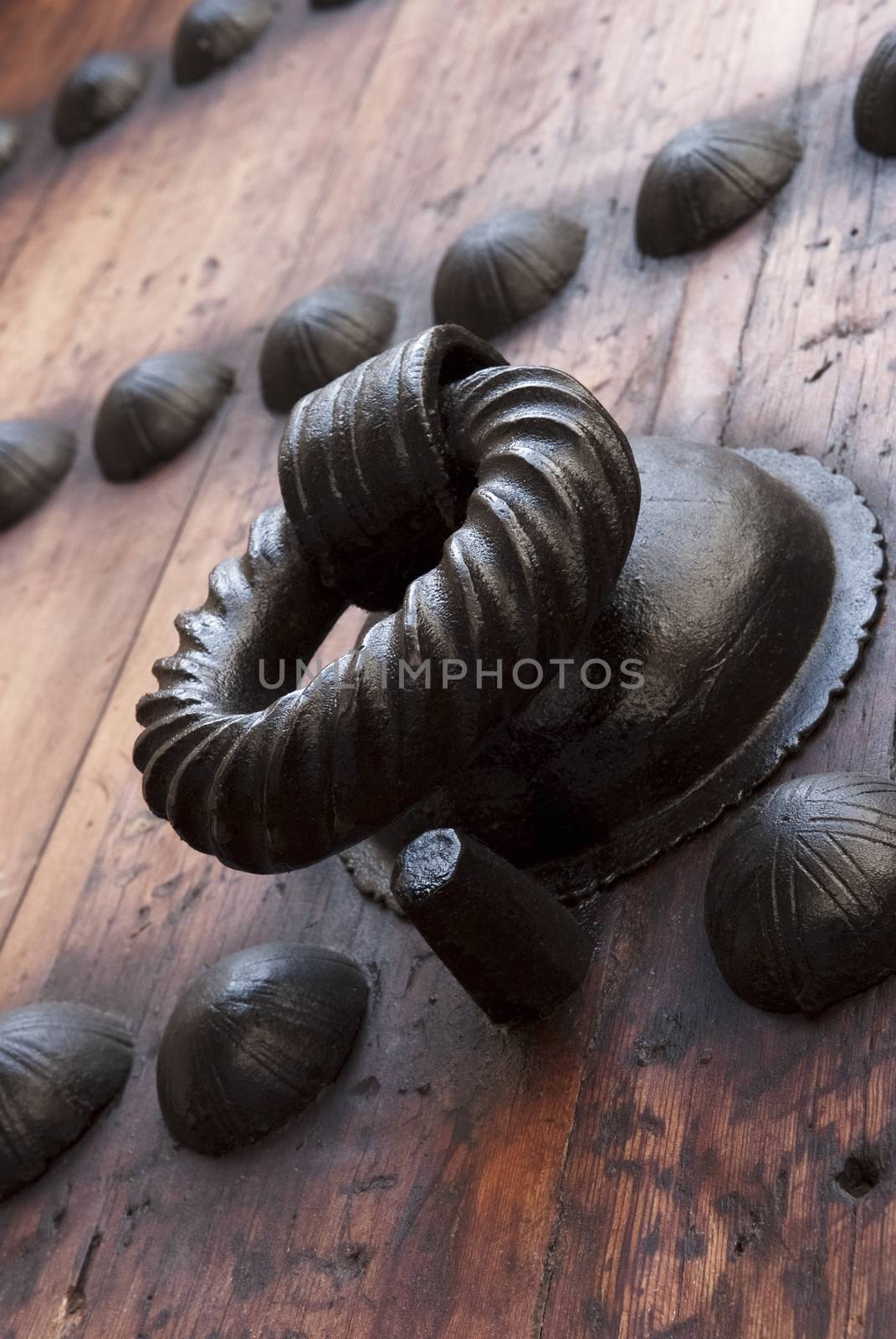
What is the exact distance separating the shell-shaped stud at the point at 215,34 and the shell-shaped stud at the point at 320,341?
0.73 m

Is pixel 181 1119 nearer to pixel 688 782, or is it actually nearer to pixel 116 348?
pixel 688 782

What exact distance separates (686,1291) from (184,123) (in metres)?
1.73

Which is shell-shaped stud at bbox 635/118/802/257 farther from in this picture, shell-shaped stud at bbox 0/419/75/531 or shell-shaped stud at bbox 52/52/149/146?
shell-shaped stud at bbox 52/52/149/146

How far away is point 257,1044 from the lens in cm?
97

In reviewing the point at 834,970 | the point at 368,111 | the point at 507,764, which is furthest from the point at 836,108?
the point at 834,970

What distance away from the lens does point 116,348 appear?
1.76 m

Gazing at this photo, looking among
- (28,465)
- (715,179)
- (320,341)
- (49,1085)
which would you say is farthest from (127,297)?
(49,1085)

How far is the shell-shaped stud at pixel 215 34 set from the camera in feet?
6.73

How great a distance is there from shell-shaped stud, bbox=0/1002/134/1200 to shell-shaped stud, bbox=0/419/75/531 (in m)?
0.71

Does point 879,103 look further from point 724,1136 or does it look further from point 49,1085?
point 49,1085

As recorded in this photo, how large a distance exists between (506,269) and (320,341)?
21 cm

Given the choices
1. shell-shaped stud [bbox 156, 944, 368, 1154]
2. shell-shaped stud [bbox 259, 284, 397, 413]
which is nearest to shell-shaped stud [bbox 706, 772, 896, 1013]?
shell-shaped stud [bbox 156, 944, 368, 1154]

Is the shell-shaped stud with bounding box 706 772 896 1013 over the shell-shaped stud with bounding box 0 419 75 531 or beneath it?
beneath

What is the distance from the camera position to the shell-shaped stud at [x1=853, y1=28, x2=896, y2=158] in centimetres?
127
